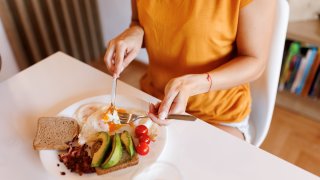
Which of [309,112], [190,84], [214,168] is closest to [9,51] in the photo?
[190,84]

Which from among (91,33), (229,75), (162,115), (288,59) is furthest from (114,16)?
(162,115)

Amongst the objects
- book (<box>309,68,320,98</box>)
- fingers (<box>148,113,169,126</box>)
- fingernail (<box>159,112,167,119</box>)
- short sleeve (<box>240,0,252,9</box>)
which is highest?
short sleeve (<box>240,0,252,9</box>)

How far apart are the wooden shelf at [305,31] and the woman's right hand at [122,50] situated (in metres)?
0.97

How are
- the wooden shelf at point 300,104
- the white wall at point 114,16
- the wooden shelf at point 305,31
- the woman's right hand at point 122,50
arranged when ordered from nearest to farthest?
1. the woman's right hand at point 122,50
2. the wooden shelf at point 305,31
3. the wooden shelf at point 300,104
4. the white wall at point 114,16

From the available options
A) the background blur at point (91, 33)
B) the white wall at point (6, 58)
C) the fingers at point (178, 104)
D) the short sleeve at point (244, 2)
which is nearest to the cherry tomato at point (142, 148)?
the fingers at point (178, 104)

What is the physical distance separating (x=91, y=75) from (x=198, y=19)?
1.28 ft

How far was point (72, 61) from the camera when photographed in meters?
0.95

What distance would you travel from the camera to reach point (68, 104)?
80 centimetres

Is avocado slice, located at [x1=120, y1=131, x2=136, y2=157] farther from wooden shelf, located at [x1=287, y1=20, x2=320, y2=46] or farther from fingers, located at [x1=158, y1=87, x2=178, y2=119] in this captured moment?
wooden shelf, located at [x1=287, y1=20, x2=320, y2=46]

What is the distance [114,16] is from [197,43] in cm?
133

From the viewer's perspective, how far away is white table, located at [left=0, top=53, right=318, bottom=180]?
2.03 ft

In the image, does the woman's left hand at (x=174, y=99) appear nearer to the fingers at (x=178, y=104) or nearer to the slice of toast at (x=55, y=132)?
the fingers at (x=178, y=104)

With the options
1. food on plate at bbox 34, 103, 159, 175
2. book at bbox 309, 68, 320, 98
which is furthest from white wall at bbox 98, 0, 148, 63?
food on plate at bbox 34, 103, 159, 175

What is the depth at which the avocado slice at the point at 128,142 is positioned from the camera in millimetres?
630
